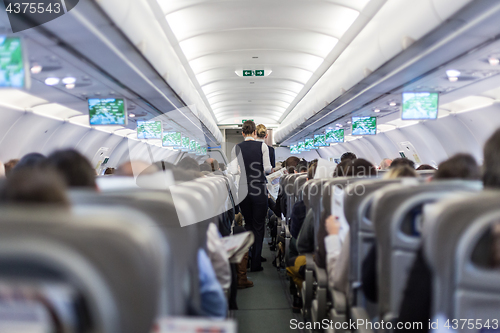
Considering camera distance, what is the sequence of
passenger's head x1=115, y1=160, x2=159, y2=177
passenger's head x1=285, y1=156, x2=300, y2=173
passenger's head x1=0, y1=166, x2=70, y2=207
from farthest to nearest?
1. passenger's head x1=285, y1=156, x2=300, y2=173
2. passenger's head x1=115, y1=160, x2=159, y2=177
3. passenger's head x1=0, y1=166, x2=70, y2=207

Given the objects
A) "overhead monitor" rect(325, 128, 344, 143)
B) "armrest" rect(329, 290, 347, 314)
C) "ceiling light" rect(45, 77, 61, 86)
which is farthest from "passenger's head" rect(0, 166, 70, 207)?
"overhead monitor" rect(325, 128, 344, 143)

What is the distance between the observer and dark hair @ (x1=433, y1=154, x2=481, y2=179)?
1.94 metres

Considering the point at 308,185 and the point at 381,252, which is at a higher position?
the point at 308,185

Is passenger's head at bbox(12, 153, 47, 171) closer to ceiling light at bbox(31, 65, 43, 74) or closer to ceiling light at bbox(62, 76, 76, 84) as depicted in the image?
ceiling light at bbox(31, 65, 43, 74)

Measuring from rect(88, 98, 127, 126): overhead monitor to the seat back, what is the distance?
7122mm

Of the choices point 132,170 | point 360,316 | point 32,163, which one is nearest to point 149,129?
point 132,170

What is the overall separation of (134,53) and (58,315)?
178 inches

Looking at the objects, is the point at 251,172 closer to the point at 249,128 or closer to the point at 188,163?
the point at 249,128

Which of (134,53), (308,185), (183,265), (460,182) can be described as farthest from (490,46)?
(183,265)

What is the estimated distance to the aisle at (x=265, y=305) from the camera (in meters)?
4.22

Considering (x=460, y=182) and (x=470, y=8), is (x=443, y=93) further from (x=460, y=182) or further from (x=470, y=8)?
(x=460, y=182)

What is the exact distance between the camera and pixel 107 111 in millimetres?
8008

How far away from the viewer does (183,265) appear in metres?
1.47

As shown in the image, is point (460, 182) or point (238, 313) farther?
point (238, 313)
